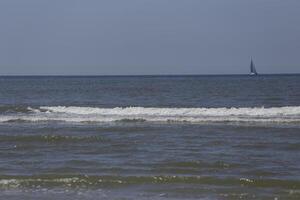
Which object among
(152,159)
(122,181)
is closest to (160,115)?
(152,159)

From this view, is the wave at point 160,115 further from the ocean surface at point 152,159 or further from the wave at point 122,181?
the wave at point 122,181

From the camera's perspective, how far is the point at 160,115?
93.9ft

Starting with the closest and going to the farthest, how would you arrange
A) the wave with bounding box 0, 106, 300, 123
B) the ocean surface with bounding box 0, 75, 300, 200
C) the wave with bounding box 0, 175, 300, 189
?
the ocean surface with bounding box 0, 75, 300, 200, the wave with bounding box 0, 175, 300, 189, the wave with bounding box 0, 106, 300, 123

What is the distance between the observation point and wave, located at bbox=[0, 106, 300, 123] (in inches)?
997

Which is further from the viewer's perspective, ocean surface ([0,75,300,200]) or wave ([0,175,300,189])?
wave ([0,175,300,189])

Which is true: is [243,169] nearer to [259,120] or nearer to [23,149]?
[23,149]

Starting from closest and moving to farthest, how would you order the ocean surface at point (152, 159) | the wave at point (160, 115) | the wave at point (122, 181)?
the ocean surface at point (152, 159), the wave at point (122, 181), the wave at point (160, 115)

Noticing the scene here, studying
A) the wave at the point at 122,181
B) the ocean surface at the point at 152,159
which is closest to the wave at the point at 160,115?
the ocean surface at the point at 152,159

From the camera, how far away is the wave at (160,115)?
83.0 feet

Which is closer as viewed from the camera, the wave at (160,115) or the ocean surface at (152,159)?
the ocean surface at (152,159)

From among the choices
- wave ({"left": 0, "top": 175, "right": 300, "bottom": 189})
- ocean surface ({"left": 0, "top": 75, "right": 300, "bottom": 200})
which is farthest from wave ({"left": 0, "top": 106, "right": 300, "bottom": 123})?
wave ({"left": 0, "top": 175, "right": 300, "bottom": 189})

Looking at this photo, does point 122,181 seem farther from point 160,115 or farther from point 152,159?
point 160,115

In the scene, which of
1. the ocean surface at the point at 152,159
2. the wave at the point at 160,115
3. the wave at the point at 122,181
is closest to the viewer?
the ocean surface at the point at 152,159

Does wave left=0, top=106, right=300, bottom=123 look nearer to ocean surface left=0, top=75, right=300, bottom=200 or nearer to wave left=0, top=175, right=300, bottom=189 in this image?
ocean surface left=0, top=75, right=300, bottom=200
